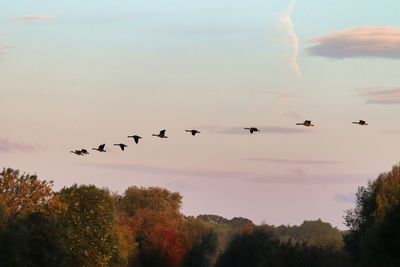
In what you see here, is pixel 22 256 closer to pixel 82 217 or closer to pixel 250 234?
pixel 82 217

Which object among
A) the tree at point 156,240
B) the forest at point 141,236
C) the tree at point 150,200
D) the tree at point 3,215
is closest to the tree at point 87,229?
the forest at point 141,236

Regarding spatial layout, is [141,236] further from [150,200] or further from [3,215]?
[3,215]

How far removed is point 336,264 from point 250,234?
116ft

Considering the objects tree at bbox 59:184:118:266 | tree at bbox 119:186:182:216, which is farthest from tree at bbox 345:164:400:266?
tree at bbox 119:186:182:216

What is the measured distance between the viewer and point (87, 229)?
105m

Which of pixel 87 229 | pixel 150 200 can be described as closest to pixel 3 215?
pixel 87 229

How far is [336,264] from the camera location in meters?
105

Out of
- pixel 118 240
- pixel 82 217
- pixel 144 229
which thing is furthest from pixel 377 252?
pixel 144 229

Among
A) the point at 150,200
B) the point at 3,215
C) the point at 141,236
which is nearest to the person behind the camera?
the point at 3,215

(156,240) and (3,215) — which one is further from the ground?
(156,240)

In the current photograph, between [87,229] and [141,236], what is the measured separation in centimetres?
5291

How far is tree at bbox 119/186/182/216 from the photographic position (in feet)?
606

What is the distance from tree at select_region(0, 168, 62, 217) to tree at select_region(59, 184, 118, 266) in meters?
3.04

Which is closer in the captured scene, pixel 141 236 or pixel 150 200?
pixel 141 236
